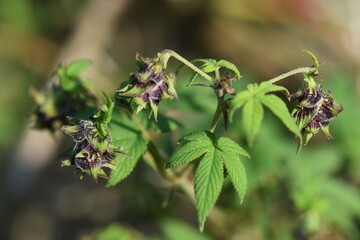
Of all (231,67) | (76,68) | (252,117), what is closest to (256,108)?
(252,117)

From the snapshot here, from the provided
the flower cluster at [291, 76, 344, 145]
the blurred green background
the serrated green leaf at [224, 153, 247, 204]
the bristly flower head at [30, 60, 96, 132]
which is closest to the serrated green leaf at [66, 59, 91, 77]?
the bristly flower head at [30, 60, 96, 132]

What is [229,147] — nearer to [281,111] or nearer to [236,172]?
[236,172]

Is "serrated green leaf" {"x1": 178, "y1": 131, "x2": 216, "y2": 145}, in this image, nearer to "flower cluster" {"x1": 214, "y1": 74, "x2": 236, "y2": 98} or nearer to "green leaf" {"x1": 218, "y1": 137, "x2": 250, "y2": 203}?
"green leaf" {"x1": 218, "y1": 137, "x2": 250, "y2": 203}

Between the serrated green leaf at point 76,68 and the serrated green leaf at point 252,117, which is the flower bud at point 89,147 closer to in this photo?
the serrated green leaf at point 252,117

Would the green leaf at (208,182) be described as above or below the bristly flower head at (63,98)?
above

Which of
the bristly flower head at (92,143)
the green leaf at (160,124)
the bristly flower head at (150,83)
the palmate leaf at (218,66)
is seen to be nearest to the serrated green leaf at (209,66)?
the palmate leaf at (218,66)
